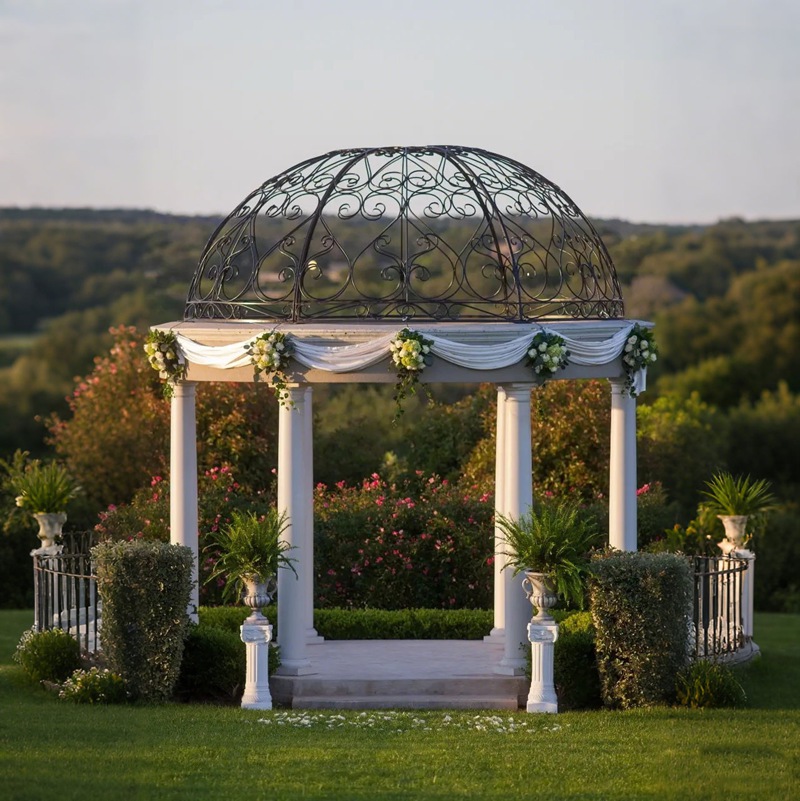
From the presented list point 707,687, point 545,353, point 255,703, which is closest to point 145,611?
point 255,703

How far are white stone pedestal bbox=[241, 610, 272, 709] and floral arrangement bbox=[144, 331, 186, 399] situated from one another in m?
3.30

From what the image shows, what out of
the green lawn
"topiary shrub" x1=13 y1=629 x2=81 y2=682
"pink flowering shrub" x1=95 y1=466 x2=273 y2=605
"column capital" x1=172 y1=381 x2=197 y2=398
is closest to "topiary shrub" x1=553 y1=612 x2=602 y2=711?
the green lawn

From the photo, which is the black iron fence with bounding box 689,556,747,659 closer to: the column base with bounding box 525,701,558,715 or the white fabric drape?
the column base with bounding box 525,701,558,715

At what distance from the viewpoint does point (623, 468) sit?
18.7 m

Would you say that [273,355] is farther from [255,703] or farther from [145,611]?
[255,703]

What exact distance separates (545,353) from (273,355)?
3.02 m

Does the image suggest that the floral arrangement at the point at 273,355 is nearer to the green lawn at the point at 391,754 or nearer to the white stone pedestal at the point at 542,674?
the green lawn at the point at 391,754

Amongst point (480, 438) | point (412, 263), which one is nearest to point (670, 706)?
point (412, 263)

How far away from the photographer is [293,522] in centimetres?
1734

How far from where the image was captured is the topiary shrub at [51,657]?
17.4 meters

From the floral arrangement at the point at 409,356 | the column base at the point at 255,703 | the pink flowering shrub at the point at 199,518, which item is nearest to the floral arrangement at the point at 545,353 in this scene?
the floral arrangement at the point at 409,356

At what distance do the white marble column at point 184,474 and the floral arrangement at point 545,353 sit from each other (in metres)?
4.29

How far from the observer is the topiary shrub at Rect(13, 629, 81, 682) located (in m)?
17.4

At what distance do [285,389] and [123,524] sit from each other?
8.78 meters
